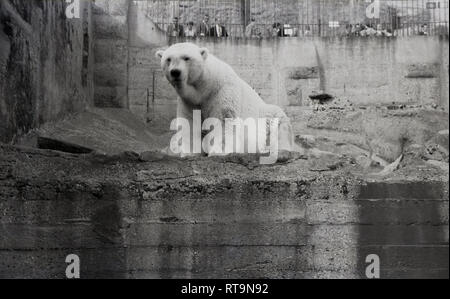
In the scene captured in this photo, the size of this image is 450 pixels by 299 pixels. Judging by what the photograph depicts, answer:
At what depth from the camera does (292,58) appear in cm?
1705

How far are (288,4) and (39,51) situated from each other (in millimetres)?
11864

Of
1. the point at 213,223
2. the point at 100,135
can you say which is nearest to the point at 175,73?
the point at 213,223

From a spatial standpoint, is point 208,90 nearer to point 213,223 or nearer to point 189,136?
point 189,136

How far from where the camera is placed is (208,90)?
307 inches

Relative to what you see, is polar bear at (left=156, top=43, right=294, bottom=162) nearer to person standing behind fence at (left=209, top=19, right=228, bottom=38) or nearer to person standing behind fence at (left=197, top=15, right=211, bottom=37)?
person standing behind fence at (left=209, top=19, right=228, bottom=38)

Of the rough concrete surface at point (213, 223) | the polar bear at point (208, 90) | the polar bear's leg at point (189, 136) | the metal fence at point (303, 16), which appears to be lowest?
the rough concrete surface at point (213, 223)

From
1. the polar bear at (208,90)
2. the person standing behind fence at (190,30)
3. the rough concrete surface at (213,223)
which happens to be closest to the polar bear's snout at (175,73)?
the polar bear at (208,90)

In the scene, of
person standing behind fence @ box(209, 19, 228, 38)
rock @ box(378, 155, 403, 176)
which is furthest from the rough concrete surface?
person standing behind fence @ box(209, 19, 228, 38)

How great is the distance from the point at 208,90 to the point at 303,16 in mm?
12729

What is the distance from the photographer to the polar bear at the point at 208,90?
7562 mm

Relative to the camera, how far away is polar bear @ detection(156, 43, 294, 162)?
298 inches

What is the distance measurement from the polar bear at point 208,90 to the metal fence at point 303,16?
32.0 ft

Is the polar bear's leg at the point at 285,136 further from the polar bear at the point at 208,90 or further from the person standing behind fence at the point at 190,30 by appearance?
the person standing behind fence at the point at 190,30
